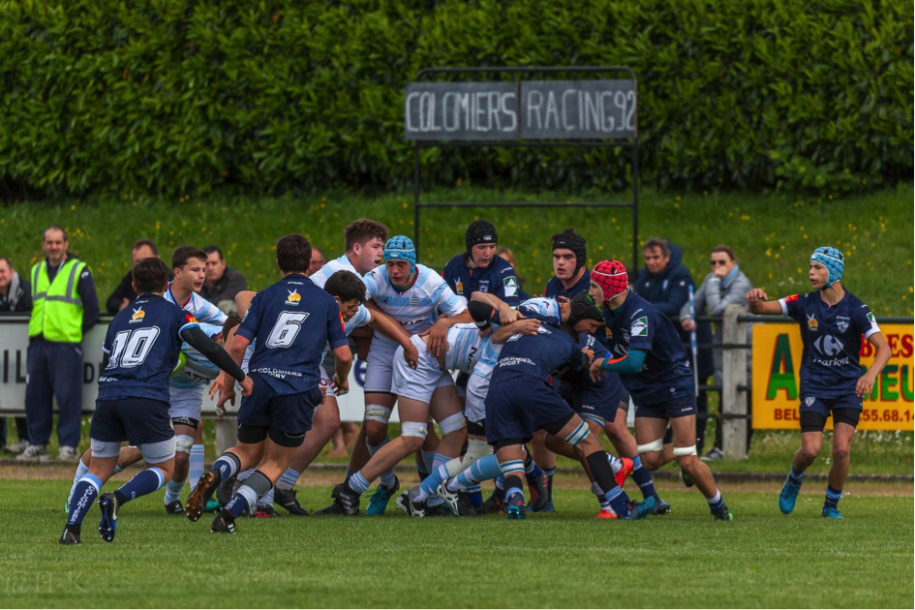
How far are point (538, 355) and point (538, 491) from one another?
62.2 inches

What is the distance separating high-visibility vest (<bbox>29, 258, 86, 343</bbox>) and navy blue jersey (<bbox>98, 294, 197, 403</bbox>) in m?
6.56

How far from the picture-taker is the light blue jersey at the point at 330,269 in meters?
11.2

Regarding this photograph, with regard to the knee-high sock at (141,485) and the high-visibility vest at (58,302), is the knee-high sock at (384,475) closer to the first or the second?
the knee-high sock at (141,485)

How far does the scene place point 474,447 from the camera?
11.3 metres

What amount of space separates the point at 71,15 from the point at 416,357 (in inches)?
517

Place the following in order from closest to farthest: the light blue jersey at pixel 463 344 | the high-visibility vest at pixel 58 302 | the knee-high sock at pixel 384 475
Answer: the light blue jersey at pixel 463 344 < the knee-high sock at pixel 384 475 < the high-visibility vest at pixel 58 302

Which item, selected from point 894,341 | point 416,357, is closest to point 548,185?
point 894,341

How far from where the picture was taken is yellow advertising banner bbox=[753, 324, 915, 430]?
48.1 feet

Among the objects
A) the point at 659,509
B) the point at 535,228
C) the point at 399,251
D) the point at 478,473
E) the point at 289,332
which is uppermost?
the point at 535,228

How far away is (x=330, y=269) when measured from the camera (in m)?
11.4

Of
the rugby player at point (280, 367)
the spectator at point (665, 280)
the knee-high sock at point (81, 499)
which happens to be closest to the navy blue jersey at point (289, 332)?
the rugby player at point (280, 367)

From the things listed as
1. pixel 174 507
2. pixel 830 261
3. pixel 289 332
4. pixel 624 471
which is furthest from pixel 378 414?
pixel 830 261

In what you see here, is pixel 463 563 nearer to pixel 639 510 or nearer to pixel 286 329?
pixel 286 329

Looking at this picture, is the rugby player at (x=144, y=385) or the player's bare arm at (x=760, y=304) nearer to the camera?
the rugby player at (x=144, y=385)
